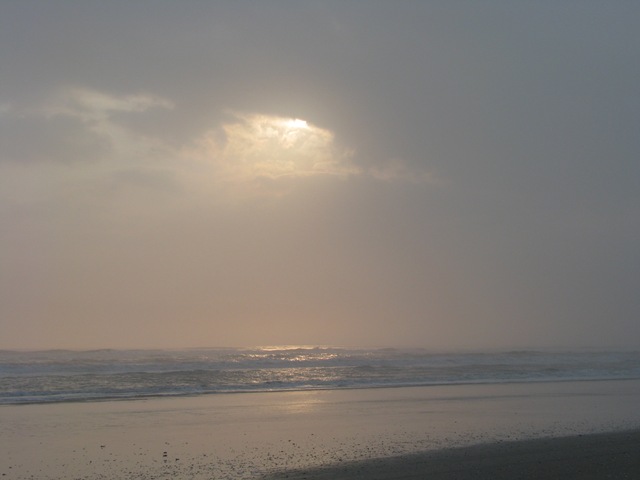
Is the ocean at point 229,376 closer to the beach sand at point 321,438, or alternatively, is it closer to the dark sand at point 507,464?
the beach sand at point 321,438

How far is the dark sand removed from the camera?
33.7ft

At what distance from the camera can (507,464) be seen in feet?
36.6

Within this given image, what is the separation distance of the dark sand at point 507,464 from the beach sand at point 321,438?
0.12ft

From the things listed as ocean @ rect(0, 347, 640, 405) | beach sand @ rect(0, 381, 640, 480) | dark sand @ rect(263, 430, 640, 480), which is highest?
ocean @ rect(0, 347, 640, 405)

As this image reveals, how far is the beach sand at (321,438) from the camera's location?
10867 mm

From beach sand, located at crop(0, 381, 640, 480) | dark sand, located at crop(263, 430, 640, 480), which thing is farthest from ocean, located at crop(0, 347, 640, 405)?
dark sand, located at crop(263, 430, 640, 480)

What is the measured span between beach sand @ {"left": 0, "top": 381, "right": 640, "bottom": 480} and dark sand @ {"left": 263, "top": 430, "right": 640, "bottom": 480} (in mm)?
35

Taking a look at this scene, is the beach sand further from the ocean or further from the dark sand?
the ocean

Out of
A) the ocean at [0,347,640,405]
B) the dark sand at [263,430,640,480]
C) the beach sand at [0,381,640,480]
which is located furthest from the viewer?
the ocean at [0,347,640,405]

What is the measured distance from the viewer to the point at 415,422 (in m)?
16.9

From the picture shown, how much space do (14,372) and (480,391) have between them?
90.7 ft

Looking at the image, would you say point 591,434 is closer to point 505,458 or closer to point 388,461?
point 505,458

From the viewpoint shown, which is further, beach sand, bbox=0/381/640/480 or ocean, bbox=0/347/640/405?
ocean, bbox=0/347/640/405

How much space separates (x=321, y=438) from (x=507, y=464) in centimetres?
475
